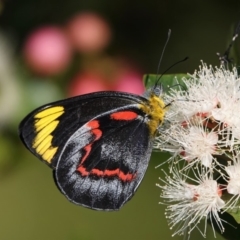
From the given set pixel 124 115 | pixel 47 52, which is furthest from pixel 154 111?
pixel 47 52

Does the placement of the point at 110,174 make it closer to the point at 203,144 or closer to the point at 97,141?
the point at 97,141

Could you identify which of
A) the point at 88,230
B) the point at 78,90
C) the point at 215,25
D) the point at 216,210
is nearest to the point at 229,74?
the point at 216,210

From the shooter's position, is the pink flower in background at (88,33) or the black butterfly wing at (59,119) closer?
the black butterfly wing at (59,119)

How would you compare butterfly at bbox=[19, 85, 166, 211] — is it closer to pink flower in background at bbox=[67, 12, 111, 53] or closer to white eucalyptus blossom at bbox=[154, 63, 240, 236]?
white eucalyptus blossom at bbox=[154, 63, 240, 236]

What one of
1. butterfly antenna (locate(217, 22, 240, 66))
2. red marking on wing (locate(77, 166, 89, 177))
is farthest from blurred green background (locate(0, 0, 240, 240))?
butterfly antenna (locate(217, 22, 240, 66))

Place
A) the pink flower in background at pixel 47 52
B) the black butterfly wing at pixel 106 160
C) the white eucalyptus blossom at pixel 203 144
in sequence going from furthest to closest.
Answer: the pink flower in background at pixel 47 52
the black butterfly wing at pixel 106 160
the white eucalyptus blossom at pixel 203 144

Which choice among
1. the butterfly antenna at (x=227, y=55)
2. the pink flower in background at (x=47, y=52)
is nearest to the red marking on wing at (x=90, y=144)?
the butterfly antenna at (x=227, y=55)

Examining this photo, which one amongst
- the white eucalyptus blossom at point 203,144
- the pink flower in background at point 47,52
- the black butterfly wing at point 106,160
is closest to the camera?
the white eucalyptus blossom at point 203,144

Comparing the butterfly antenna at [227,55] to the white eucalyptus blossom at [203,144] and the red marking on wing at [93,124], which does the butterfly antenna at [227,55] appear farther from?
the red marking on wing at [93,124]
